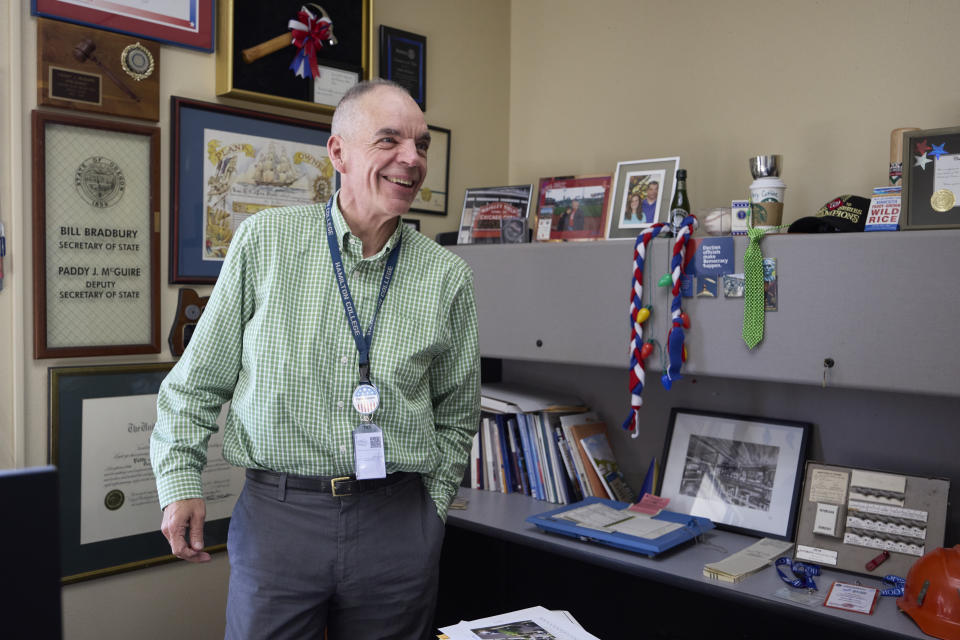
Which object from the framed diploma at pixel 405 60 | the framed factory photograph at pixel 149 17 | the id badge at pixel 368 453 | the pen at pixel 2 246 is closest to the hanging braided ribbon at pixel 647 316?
the id badge at pixel 368 453

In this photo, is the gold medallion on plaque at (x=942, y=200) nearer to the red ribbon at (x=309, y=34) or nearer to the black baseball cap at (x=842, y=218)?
the black baseball cap at (x=842, y=218)

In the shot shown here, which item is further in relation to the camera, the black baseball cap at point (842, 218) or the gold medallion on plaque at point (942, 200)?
the black baseball cap at point (842, 218)

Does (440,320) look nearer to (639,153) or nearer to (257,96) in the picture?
(257,96)

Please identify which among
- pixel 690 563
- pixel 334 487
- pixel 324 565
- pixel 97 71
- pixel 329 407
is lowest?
pixel 690 563

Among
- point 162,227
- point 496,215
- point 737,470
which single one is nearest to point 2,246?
point 162,227

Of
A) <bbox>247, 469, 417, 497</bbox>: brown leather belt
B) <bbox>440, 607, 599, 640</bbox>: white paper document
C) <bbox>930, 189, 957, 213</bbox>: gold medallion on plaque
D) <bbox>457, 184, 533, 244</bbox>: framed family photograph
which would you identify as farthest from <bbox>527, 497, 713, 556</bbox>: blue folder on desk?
<bbox>930, 189, 957, 213</bbox>: gold medallion on plaque

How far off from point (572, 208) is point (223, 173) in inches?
39.5

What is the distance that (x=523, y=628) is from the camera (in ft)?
4.33

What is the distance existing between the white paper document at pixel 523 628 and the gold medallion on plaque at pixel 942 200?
3.78 ft

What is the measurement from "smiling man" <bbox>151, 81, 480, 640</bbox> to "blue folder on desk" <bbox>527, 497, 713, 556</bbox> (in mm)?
490

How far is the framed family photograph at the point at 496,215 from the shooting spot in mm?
2459

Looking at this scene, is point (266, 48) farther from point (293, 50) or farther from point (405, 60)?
point (405, 60)

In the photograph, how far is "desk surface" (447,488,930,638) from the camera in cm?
162

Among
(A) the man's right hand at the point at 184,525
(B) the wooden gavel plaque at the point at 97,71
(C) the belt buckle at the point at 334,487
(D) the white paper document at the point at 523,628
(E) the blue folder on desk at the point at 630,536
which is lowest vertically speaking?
(E) the blue folder on desk at the point at 630,536
